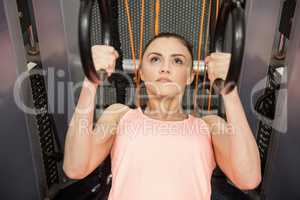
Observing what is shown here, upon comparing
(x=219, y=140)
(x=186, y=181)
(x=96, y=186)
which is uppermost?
(x=219, y=140)

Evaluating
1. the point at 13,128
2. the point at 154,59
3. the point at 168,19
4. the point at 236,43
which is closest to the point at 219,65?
the point at 236,43

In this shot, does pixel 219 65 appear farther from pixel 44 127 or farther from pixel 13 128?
pixel 44 127

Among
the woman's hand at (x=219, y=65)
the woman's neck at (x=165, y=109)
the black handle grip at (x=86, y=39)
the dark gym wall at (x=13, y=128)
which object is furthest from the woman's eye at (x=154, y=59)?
the dark gym wall at (x=13, y=128)

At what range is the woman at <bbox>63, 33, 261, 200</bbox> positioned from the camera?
3.92 feet

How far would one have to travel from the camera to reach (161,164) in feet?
4.09

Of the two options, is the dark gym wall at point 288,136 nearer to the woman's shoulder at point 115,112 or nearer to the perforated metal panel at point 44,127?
the woman's shoulder at point 115,112

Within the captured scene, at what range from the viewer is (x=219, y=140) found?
1299 millimetres

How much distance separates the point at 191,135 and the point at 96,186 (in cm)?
80

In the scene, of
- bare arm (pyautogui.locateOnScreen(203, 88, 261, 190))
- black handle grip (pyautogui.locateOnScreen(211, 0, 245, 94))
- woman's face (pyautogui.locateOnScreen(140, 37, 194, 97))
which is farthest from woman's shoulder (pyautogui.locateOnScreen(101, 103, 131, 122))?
black handle grip (pyautogui.locateOnScreen(211, 0, 245, 94))

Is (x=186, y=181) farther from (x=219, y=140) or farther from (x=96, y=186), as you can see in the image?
(x=96, y=186)

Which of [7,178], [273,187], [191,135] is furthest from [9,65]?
[273,187]

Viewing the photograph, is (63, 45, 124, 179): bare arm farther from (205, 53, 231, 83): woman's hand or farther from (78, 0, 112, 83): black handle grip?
(205, 53, 231, 83): woman's hand

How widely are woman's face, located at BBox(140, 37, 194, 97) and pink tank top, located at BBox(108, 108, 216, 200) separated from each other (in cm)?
13

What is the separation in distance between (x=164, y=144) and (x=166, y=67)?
0.25 metres
